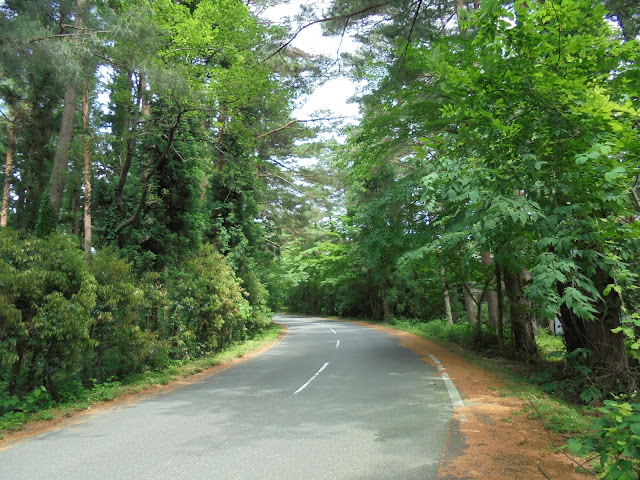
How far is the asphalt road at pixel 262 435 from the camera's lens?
429 cm

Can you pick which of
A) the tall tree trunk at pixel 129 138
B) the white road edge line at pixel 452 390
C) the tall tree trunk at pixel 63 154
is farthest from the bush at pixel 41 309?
the white road edge line at pixel 452 390

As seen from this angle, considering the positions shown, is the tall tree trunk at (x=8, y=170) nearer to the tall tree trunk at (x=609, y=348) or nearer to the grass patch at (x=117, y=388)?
the grass patch at (x=117, y=388)

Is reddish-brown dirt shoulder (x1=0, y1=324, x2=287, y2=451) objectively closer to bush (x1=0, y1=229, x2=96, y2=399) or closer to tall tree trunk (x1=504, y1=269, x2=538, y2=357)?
bush (x1=0, y1=229, x2=96, y2=399)

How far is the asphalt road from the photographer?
4285 mm

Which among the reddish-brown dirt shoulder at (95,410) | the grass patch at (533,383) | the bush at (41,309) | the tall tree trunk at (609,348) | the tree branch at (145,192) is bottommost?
the grass patch at (533,383)

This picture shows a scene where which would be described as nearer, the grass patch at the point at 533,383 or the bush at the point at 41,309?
the grass patch at the point at 533,383

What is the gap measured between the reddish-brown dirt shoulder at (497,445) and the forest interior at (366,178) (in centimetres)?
46

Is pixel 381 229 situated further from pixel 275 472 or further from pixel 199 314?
pixel 275 472

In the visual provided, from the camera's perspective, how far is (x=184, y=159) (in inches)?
558

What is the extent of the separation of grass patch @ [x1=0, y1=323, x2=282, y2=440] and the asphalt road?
80cm

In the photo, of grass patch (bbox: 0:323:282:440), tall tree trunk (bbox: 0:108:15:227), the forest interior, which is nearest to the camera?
the forest interior

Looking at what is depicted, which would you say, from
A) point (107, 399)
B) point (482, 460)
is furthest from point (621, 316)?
point (107, 399)

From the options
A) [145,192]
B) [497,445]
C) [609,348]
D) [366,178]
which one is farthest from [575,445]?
A: [145,192]

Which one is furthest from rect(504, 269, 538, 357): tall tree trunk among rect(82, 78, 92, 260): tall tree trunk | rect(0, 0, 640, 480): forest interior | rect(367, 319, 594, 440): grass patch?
rect(82, 78, 92, 260): tall tree trunk
